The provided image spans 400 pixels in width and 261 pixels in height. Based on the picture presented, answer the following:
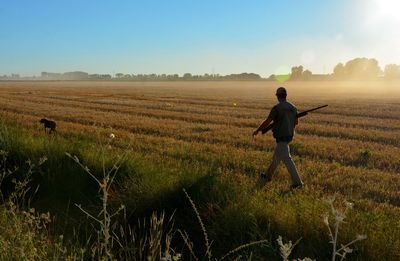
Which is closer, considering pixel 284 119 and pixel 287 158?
pixel 284 119

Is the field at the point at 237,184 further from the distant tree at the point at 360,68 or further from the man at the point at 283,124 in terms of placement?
the distant tree at the point at 360,68

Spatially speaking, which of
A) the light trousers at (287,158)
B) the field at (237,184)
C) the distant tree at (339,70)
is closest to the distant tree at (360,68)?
the distant tree at (339,70)

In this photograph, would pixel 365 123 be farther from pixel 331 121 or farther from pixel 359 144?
pixel 359 144

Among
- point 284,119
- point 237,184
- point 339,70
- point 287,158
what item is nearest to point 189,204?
point 237,184

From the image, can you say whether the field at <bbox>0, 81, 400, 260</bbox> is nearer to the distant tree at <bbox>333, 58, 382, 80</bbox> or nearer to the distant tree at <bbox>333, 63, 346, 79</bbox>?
the distant tree at <bbox>333, 63, 346, 79</bbox>

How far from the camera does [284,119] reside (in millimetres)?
8523

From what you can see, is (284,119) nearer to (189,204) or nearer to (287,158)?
(287,158)

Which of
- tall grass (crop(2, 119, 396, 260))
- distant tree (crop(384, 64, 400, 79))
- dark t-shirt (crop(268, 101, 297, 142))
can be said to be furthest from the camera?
distant tree (crop(384, 64, 400, 79))

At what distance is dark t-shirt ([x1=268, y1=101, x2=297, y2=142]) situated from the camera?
334 inches

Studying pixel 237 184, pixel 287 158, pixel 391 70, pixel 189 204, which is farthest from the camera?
pixel 391 70

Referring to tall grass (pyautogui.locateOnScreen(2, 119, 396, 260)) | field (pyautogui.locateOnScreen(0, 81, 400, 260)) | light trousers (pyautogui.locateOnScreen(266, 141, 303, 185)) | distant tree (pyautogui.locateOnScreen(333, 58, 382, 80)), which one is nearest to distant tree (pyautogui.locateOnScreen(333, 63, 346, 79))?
distant tree (pyautogui.locateOnScreen(333, 58, 382, 80))

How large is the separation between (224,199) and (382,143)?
10965mm

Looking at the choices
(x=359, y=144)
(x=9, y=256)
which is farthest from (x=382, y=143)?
(x=9, y=256)

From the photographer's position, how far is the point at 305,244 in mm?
5180
